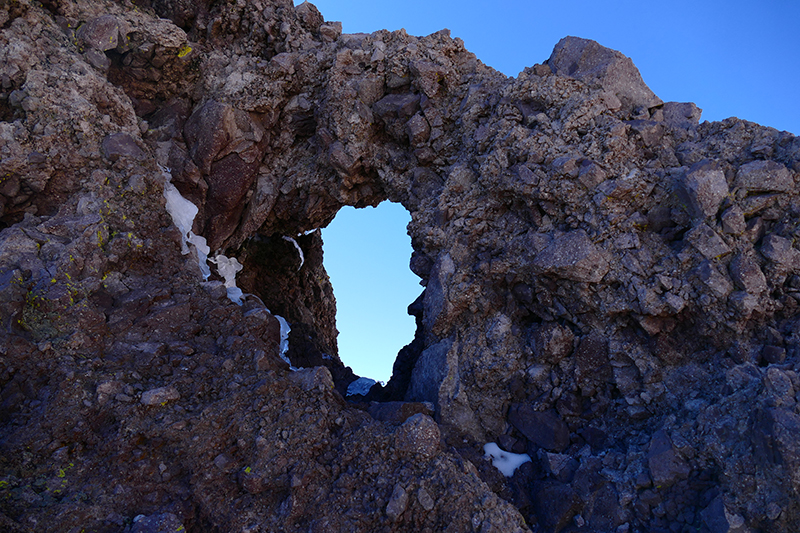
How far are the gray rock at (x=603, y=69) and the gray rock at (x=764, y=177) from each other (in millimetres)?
1784

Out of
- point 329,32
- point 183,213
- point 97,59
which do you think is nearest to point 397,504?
point 183,213

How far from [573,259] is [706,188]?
1.75 m

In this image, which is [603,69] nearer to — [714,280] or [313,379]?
[714,280]

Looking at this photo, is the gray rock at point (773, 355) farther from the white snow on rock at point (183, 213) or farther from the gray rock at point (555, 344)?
the white snow on rock at point (183, 213)

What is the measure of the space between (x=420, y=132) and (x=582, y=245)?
139 inches

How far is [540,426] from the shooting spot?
20.4ft

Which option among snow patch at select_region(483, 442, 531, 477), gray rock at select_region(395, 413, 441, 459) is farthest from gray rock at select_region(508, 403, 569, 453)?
gray rock at select_region(395, 413, 441, 459)

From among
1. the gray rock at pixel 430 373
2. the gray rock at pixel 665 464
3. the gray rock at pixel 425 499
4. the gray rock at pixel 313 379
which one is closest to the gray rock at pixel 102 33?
the gray rock at pixel 313 379

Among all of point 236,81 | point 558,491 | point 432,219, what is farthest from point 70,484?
point 236,81

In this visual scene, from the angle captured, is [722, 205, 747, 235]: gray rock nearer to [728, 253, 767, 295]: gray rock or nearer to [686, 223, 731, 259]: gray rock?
[686, 223, 731, 259]: gray rock

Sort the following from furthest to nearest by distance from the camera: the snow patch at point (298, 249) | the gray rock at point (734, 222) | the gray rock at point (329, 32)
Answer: the snow patch at point (298, 249), the gray rock at point (329, 32), the gray rock at point (734, 222)

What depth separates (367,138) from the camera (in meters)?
8.57

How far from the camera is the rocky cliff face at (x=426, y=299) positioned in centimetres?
485

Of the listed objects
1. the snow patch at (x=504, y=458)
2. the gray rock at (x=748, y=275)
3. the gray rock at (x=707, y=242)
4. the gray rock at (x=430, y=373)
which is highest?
the gray rock at (x=707, y=242)
